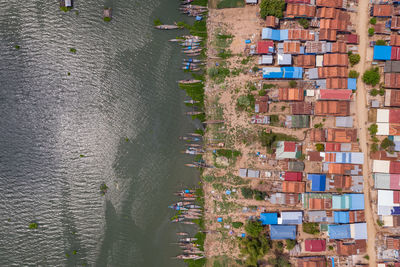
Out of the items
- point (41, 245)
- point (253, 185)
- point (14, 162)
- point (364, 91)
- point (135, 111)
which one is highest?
point (364, 91)

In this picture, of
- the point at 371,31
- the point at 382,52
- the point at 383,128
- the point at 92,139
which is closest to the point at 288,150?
the point at 383,128

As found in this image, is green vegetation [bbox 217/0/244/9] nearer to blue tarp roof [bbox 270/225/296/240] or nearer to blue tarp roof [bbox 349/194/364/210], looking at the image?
blue tarp roof [bbox 349/194/364/210]

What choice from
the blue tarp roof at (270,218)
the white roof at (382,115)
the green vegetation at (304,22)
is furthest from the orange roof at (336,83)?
the blue tarp roof at (270,218)

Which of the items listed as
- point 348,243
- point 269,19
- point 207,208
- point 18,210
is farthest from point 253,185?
point 18,210

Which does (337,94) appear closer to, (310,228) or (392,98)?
(392,98)

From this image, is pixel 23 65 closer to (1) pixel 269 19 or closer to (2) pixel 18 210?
(2) pixel 18 210

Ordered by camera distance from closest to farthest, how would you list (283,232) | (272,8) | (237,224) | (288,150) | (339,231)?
(339,231) < (283,232) < (272,8) < (288,150) < (237,224)

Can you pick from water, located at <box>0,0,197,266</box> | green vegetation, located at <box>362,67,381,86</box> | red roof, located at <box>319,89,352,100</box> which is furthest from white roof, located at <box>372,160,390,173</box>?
water, located at <box>0,0,197,266</box>
